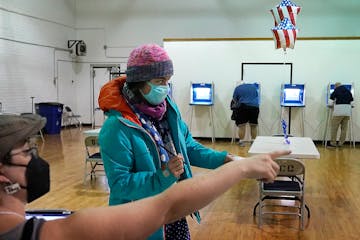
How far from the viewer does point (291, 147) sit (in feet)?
15.4

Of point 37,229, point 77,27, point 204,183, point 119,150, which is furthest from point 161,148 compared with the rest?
point 77,27

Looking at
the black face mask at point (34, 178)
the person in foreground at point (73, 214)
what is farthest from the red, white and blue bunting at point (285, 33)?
the black face mask at point (34, 178)

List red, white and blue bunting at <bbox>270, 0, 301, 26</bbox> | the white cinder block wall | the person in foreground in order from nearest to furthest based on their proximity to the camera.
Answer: the person in foreground, red, white and blue bunting at <bbox>270, 0, 301, 26</bbox>, the white cinder block wall

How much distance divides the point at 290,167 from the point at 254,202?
127 cm

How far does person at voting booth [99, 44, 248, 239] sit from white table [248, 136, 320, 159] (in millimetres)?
2638

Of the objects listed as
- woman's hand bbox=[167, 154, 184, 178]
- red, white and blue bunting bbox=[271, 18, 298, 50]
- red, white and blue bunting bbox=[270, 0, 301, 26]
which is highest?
red, white and blue bunting bbox=[270, 0, 301, 26]

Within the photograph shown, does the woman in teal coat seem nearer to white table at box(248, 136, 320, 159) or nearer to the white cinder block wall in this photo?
white table at box(248, 136, 320, 159)

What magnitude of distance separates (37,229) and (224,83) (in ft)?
32.3

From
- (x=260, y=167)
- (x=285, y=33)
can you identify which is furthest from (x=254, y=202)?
(x=260, y=167)

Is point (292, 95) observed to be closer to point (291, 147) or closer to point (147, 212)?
point (291, 147)

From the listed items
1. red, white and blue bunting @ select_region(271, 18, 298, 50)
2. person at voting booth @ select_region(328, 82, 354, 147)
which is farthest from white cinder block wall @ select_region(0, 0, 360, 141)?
red, white and blue bunting @ select_region(271, 18, 298, 50)

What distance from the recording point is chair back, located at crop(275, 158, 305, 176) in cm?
402

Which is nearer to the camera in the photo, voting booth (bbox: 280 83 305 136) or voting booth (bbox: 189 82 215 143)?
voting booth (bbox: 280 83 305 136)

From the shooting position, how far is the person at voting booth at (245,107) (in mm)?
9555
